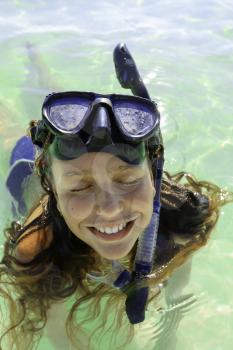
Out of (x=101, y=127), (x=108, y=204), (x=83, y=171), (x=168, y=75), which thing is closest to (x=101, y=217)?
(x=108, y=204)

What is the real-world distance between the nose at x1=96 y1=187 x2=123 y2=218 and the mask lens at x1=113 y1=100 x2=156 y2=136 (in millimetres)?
282

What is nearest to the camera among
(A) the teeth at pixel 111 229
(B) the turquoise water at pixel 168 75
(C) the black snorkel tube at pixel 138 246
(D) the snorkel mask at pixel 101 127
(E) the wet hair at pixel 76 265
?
(D) the snorkel mask at pixel 101 127

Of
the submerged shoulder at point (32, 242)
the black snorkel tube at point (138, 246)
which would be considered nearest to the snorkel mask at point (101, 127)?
the black snorkel tube at point (138, 246)

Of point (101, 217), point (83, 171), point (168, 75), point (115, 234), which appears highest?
point (83, 171)

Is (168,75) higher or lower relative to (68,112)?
lower

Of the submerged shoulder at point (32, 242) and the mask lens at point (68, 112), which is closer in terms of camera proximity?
the mask lens at point (68, 112)

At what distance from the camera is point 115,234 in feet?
7.25

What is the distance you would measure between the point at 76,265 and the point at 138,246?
0.40 m

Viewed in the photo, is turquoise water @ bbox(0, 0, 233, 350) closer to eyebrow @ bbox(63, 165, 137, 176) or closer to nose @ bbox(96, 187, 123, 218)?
nose @ bbox(96, 187, 123, 218)

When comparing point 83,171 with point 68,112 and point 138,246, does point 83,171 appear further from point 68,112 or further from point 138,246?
point 138,246

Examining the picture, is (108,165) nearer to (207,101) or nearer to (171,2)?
(207,101)

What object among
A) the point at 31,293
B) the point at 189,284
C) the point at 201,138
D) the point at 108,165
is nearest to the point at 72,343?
the point at 31,293

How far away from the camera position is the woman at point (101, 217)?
2008 mm

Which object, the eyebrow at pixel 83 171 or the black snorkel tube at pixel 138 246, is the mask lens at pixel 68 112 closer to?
the eyebrow at pixel 83 171
